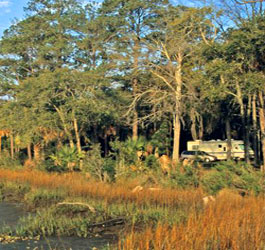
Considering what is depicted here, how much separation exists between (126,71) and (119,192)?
1443 cm

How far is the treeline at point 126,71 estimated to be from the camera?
56.7ft

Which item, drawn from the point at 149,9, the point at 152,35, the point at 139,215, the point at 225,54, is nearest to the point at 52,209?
the point at 139,215

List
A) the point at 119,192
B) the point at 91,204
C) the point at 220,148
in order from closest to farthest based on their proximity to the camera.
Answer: the point at 91,204
the point at 119,192
the point at 220,148

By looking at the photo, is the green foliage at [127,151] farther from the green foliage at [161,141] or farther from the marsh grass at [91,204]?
the green foliage at [161,141]

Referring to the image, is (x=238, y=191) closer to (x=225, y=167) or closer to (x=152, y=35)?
(x=225, y=167)

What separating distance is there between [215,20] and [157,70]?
5.73 metres

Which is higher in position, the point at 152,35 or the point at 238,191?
the point at 152,35

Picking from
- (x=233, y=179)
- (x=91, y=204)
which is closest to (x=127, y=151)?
(x=233, y=179)

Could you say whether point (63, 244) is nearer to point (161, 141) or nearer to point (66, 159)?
point (66, 159)

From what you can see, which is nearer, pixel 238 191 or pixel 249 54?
pixel 238 191

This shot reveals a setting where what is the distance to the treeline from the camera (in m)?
17.3

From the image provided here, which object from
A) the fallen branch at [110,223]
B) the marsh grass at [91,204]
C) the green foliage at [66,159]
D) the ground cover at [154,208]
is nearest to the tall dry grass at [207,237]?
the ground cover at [154,208]

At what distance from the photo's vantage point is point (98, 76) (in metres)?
25.6

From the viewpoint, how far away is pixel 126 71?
28.1 metres
